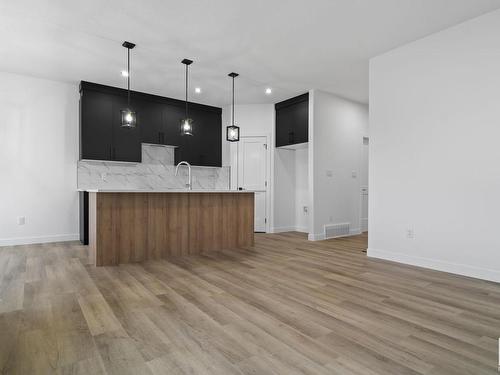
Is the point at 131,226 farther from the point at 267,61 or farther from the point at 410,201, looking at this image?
Answer: the point at 410,201

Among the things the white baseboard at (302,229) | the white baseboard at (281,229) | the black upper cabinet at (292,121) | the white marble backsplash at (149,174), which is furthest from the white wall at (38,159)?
the white baseboard at (302,229)

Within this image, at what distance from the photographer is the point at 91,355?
165cm

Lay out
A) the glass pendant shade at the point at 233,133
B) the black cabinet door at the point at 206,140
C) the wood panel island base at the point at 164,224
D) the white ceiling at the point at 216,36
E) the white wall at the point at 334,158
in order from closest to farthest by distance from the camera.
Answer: the white ceiling at the point at 216,36 → the wood panel island base at the point at 164,224 → the glass pendant shade at the point at 233,133 → the white wall at the point at 334,158 → the black cabinet door at the point at 206,140

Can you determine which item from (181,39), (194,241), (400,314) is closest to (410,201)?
(400,314)

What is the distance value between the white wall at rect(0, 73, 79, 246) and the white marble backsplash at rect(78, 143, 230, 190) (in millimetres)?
294

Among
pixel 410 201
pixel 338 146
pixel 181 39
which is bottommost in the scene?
pixel 410 201

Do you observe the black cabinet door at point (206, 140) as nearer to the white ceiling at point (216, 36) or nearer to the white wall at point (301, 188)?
the white ceiling at point (216, 36)

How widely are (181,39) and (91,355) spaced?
3520 millimetres

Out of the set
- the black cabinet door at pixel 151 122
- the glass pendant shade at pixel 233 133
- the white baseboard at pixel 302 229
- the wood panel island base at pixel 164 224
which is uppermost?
the black cabinet door at pixel 151 122

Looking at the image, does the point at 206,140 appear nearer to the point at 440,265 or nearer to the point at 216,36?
the point at 216,36

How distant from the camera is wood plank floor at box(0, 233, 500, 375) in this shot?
1595 mm

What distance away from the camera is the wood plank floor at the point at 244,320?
1595mm

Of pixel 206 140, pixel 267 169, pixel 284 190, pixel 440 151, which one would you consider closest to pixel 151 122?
pixel 206 140

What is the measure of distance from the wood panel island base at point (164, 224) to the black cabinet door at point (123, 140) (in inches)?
69.9
